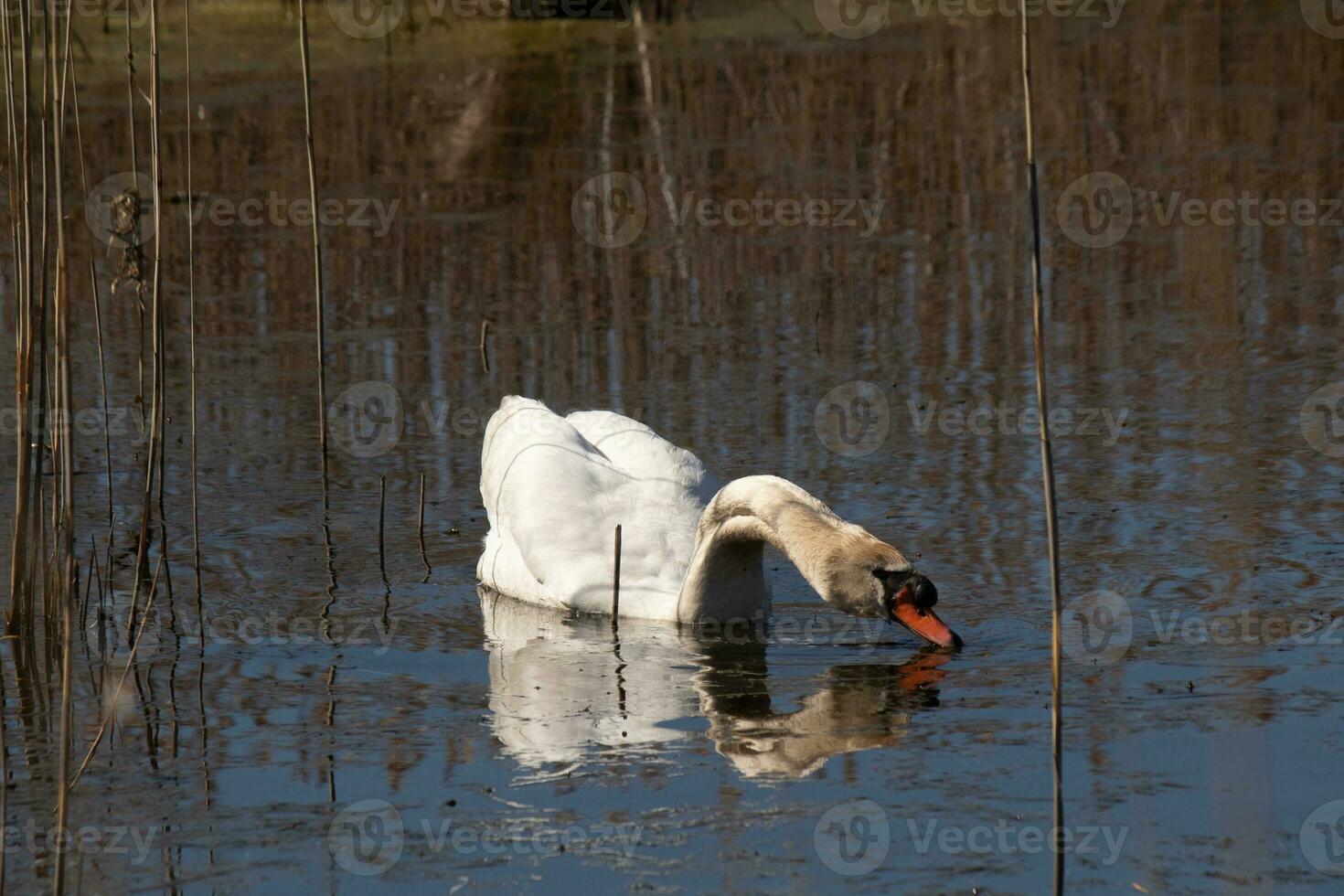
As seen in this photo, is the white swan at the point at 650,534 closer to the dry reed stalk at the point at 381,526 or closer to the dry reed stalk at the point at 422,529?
the dry reed stalk at the point at 422,529

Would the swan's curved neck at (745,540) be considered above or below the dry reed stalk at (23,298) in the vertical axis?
below

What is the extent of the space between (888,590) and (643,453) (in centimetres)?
193

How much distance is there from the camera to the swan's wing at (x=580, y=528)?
7.55m

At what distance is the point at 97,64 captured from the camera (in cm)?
2080

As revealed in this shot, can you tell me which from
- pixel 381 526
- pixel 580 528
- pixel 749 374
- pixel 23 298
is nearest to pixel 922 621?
pixel 580 528

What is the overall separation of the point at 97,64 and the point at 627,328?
36.7ft

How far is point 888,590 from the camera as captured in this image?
21.3ft

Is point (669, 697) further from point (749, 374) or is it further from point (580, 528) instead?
point (749, 374)

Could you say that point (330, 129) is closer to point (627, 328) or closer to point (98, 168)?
point (98, 168)

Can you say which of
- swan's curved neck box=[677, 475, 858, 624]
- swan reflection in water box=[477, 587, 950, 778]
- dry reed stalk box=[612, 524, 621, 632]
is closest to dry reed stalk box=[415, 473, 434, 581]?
swan reflection in water box=[477, 587, 950, 778]

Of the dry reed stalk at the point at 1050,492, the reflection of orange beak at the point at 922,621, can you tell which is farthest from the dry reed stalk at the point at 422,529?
the dry reed stalk at the point at 1050,492

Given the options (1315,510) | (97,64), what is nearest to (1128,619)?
(1315,510)

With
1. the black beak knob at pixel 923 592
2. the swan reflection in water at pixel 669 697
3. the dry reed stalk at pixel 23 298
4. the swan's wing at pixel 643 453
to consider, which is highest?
the dry reed stalk at pixel 23 298

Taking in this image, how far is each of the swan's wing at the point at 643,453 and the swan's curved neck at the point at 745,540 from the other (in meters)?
0.72
